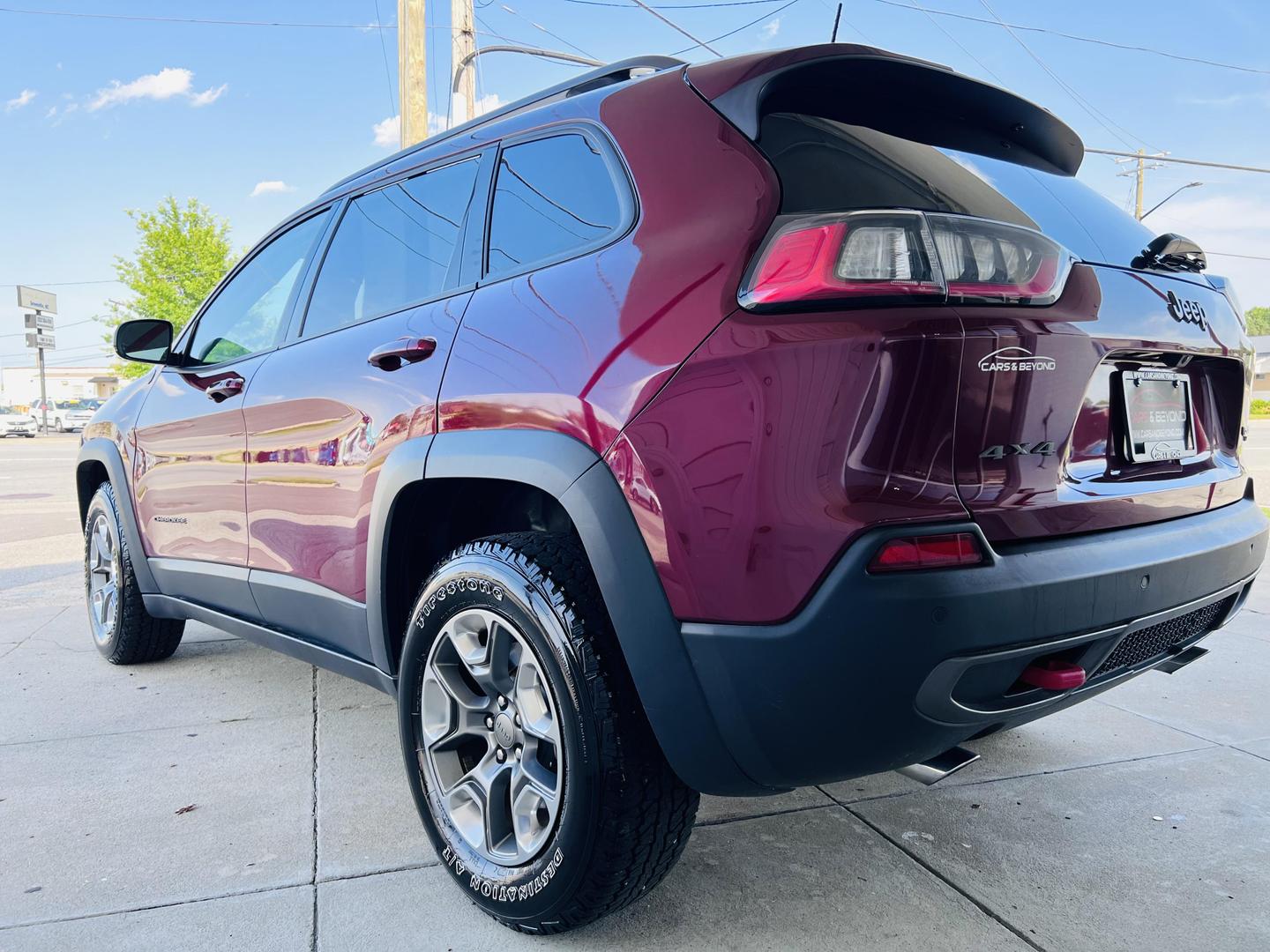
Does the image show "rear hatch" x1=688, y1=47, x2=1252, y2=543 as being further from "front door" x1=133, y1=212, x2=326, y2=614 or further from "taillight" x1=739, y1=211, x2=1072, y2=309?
"front door" x1=133, y1=212, x2=326, y2=614

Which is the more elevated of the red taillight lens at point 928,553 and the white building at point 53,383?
the red taillight lens at point 928,553

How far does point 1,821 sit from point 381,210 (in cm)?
201

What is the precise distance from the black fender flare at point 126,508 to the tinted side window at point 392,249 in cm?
150

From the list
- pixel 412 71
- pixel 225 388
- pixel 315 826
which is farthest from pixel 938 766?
pixel 412 71

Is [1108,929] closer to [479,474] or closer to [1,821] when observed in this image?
[479,474]

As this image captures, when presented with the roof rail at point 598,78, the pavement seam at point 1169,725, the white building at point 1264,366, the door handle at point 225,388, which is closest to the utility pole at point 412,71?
the door handle at point 225,388

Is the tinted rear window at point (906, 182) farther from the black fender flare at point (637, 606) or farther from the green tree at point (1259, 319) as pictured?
the green tree at point (1259, 319)

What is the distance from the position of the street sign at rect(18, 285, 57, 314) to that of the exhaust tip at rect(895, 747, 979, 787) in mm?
55506

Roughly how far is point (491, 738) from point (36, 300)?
5654 cm

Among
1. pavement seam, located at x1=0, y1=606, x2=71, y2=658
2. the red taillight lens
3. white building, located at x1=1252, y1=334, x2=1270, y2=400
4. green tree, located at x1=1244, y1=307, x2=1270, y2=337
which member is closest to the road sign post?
pavement seam, located at x1=0, y1=606, x2=71, y2=658

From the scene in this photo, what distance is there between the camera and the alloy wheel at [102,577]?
4.24m

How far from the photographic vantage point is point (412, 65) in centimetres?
1132

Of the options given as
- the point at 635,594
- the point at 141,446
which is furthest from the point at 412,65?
the point at 635,594

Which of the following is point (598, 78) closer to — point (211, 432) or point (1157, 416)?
point (1157, 416)
